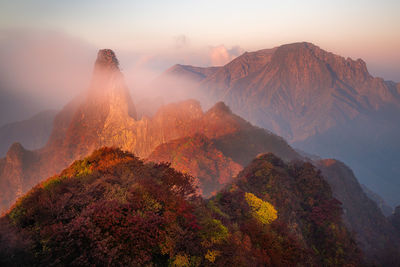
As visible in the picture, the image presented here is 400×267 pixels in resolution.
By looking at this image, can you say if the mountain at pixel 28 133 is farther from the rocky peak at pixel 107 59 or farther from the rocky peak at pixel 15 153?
the rocky peak at pixel 107 59

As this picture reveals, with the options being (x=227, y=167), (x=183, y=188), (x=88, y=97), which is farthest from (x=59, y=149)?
(x=183, y=188)

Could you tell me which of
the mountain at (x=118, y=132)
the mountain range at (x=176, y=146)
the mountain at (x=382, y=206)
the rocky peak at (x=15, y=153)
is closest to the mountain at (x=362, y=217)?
the mountain range at (x=176, y=146)

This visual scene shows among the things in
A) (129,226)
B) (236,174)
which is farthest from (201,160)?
(129,226)

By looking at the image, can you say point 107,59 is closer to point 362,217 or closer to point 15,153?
point 15,153

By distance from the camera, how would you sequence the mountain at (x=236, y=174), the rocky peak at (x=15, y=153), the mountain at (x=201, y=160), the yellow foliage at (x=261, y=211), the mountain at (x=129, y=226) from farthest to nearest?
the rocky peak at (x=15, y=153)
the mountain at (x=201, y=160)
the mountain at (x=236, y=174)
the yellow foliage at (x=261, y=211)
the mountain at (x=129, y=226)

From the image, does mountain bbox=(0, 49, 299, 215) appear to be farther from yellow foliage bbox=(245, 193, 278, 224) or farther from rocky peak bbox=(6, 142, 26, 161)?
yellow foliage bbox=(245, 193, 278, 224)

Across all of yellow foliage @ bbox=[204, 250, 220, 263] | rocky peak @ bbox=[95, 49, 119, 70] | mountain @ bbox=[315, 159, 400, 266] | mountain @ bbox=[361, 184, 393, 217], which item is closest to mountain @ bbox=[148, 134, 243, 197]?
mountain @ bbox=[315, 159, 400, 266]
